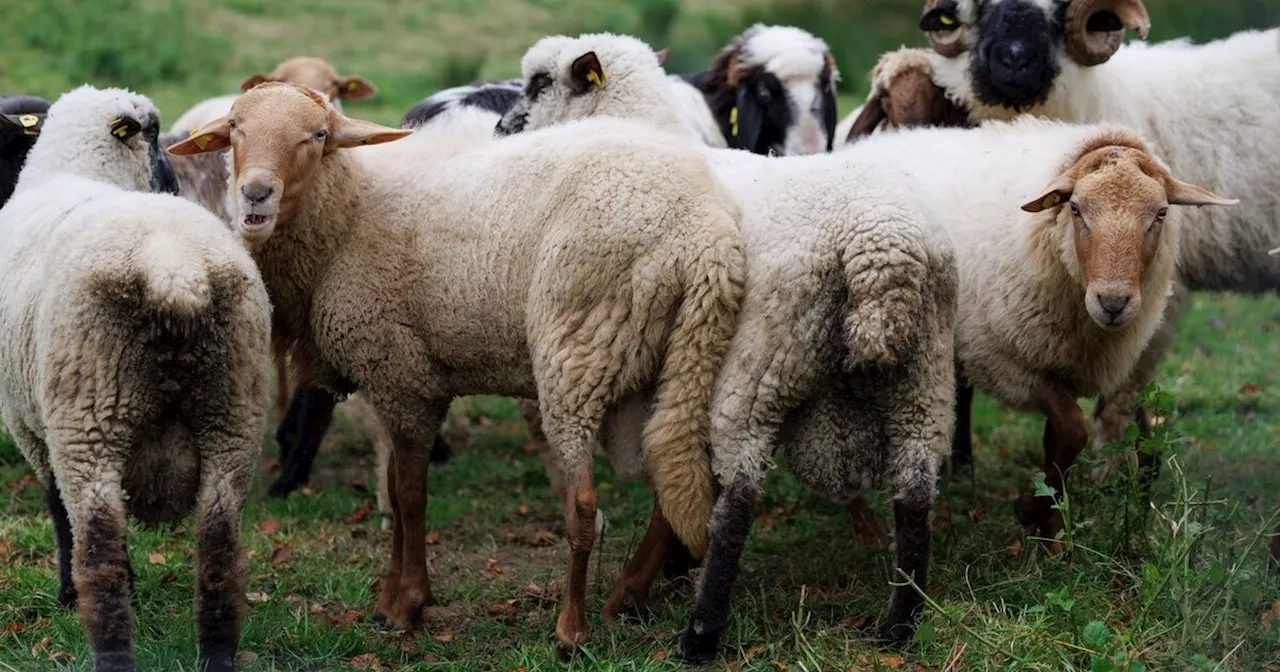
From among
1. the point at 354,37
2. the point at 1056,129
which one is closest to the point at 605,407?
the point at 1056,129

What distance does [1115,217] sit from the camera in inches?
187

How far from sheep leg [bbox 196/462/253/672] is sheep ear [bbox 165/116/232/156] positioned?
136 cm

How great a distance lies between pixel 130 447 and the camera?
3986mm

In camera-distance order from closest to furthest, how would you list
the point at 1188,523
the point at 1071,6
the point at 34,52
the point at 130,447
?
the point at 130,447 → the point at 1188,523 → the point at 1071,6 → the point at 34,52

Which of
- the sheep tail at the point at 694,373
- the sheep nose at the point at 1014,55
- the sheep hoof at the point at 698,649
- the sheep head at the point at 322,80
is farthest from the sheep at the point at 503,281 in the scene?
the sheep head at the point at 322,80

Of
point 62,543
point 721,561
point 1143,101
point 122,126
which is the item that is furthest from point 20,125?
point 1143,101

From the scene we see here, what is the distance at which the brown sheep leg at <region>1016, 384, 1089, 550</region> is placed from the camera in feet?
16.8

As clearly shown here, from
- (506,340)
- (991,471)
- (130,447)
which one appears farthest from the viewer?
(991,471)

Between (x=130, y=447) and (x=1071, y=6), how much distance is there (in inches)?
170

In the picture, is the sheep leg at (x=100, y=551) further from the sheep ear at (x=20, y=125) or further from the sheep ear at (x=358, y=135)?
the sheep ear at (x=20, y=125)

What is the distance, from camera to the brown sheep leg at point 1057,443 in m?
5.13

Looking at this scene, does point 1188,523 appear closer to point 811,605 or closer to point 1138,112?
point 811,605

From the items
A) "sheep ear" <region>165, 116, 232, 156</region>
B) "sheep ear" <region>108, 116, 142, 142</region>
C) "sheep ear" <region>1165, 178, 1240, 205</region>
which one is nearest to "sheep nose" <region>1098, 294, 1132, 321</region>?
"sheep ear" <region>1165, 178, 1240, 205</region>

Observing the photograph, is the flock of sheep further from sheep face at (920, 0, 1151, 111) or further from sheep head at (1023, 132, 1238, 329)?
sheep face at (920, 0, 1151, 111)
